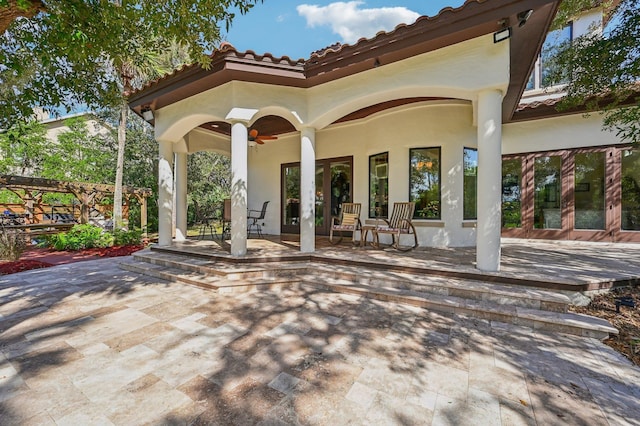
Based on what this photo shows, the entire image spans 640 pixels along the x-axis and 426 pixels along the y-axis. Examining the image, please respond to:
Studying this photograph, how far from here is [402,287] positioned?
3773 millimetres

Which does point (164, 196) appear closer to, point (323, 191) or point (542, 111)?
point (323, 191)

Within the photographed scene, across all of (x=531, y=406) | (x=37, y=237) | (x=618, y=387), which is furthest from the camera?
(x=37, y=237)

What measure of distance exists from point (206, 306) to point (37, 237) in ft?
35.0

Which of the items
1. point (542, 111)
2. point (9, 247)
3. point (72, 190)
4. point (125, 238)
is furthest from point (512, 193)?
point (72, 190)

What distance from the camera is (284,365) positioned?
7.10 ft

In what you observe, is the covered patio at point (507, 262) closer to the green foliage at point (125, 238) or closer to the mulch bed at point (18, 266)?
the mulch bed at point (18, 266)

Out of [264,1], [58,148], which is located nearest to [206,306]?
[264,1]

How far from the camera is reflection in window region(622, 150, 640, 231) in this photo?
6492 millimetres

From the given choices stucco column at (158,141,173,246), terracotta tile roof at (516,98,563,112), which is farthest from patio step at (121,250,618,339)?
terracotta tile roof at (516,98,563,112)

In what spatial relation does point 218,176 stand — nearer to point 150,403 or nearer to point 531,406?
point 150,403

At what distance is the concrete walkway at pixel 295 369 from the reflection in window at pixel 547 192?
5.99 metres

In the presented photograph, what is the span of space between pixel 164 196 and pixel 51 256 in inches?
166

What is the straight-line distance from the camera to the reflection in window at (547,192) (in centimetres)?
717

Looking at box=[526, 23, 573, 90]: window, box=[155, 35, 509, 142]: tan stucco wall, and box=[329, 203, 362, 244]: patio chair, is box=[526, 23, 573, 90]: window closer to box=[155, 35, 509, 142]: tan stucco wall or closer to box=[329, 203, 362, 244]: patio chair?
box=[155, 35, 509, 142]: tan stucco wall
